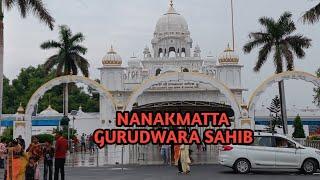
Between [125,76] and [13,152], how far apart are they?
32.4 metres

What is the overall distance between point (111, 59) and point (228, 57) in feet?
30.5

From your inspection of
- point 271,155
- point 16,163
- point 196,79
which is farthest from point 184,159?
point 196,79

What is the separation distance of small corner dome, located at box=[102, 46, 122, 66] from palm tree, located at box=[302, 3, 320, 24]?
18.2 metres

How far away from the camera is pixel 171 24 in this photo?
49.4m

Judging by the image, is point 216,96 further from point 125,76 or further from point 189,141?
point 189,141

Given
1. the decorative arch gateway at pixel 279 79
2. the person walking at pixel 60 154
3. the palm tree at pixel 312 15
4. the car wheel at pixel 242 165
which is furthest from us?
the decorative arch gateway at pixel 279 79

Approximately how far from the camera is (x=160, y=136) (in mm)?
22016

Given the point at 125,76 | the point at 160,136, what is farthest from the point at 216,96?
the point at 160,136

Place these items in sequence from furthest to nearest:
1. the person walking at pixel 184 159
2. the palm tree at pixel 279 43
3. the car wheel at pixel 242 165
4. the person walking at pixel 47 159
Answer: the palm tree at pixel 279 43 < the person walking at pixel 184 159 < the car wheel at pixel 242 165 < the person walking at pixel 47 159

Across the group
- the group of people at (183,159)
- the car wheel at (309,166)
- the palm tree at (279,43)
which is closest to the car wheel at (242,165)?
the group of people at (183,159)

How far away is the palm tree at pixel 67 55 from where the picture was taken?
41250 mm

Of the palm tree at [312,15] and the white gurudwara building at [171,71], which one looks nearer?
the palm tree at [312,15]

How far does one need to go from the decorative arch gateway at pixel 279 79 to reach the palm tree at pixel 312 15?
348cm

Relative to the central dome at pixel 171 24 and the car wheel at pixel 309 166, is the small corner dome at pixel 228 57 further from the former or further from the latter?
the car wheel at pixel 309 166
